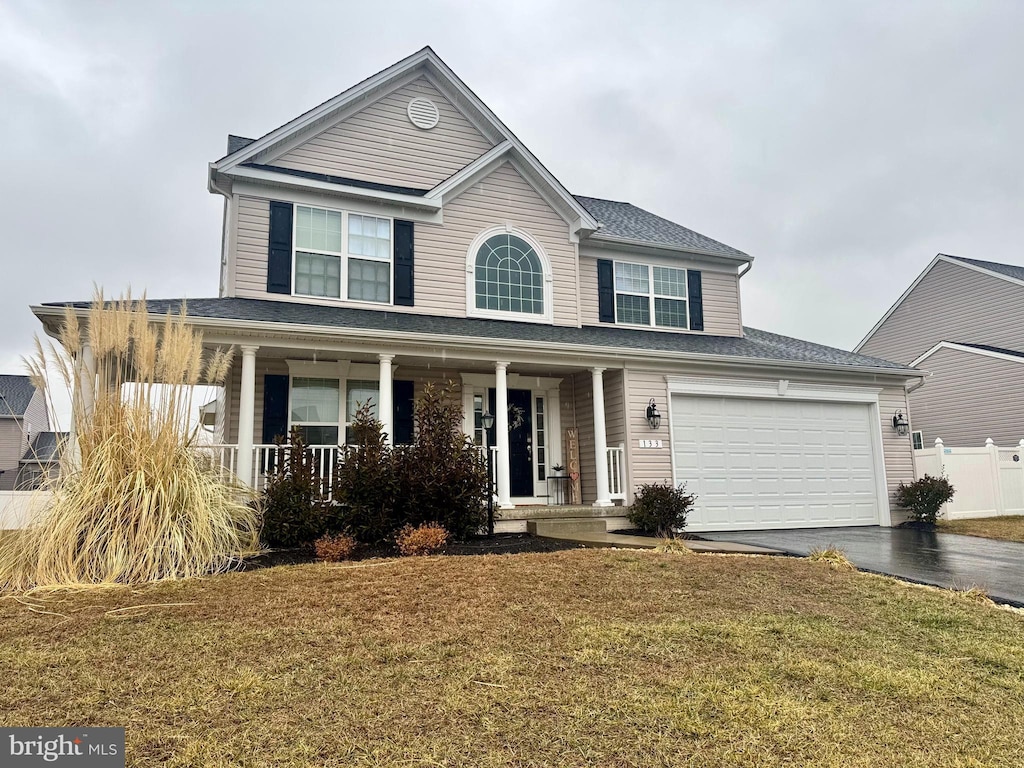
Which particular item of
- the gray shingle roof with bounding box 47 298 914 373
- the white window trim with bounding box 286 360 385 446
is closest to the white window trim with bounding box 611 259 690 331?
the gray shingle roof with bounding box 47 298 914 373

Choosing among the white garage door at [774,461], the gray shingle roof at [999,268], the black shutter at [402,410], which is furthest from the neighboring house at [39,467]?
the gray shingle roof at [999,268]

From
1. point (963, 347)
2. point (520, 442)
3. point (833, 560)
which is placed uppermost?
point (963, 347)

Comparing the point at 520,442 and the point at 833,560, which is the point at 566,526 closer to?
the point at 520,442

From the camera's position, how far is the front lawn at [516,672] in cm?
270

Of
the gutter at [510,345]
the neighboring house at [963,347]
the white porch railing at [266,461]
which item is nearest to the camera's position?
the white porch railing at [266,461]

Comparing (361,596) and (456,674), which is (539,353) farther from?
(456,674)

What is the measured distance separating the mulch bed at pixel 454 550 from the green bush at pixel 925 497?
27.2 feet

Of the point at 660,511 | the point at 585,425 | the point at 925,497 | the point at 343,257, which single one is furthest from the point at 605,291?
the point at 925,497

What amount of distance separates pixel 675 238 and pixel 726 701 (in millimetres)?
11960

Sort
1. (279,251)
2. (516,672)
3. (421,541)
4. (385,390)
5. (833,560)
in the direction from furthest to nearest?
(279,251) → (385,390) → (833,560) → (421,541) → (516,672)

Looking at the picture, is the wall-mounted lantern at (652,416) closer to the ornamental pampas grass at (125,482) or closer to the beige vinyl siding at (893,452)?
the beige vinyl siding at (893,452)

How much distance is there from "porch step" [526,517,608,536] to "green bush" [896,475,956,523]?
22.1 feet

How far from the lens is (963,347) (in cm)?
1869

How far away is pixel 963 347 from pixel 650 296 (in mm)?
11854
